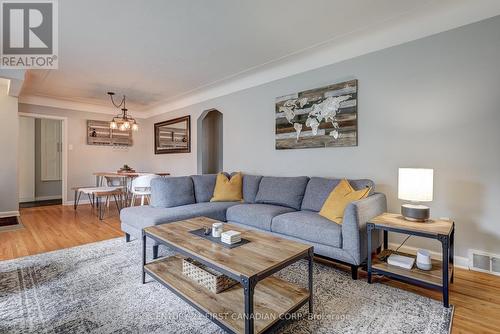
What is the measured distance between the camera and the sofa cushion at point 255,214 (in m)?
2.76

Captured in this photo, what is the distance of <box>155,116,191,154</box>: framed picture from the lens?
5.51m

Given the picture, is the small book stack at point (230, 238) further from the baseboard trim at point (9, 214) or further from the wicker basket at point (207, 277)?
→ the baseboard trim at point (9, 214)

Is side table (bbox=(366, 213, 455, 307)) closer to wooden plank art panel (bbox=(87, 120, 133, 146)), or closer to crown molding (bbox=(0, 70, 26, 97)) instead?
crown molding (bbox=(0, 70, 26, 97))

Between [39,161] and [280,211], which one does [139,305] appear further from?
[39,161]

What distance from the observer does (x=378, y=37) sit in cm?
275

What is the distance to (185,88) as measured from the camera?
4832mm

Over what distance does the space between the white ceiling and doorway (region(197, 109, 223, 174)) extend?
1.30 meters

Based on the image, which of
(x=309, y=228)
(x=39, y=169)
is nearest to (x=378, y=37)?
(x=309, y=228)

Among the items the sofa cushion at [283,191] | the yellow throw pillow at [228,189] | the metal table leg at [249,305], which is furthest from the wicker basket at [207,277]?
the yellow throw pillow at [228,189]

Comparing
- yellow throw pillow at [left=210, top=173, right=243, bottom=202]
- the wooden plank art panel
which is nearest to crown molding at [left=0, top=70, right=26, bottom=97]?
the wooden plank art panel

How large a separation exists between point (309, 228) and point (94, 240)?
2682mm

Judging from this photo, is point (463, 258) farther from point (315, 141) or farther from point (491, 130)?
point (315, 141)

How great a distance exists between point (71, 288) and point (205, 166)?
3.67 metres

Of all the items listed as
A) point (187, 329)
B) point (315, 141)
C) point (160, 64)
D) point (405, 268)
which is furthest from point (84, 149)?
point (405, 268)
